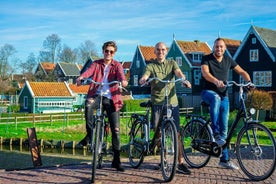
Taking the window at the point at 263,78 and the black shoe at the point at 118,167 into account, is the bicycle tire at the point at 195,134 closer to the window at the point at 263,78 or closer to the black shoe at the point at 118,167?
the black shoe at the point at 118,167

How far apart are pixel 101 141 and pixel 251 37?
105 feet

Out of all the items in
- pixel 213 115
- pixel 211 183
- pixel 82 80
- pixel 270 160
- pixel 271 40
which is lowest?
pixel 211 183

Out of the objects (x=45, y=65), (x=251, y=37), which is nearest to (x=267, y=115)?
(x=251, y=37)

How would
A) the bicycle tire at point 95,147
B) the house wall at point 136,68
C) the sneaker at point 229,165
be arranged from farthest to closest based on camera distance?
the house wall at point 136,68
the sneaker at point 229,165
the bicycle tire at point 95,147

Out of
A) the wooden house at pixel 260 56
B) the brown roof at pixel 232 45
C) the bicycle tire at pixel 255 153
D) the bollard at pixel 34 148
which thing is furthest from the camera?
the brown roof at pixel 232 45

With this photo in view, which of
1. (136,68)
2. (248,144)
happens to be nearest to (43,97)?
(136,68)

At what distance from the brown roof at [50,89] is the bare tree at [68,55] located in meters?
35.4

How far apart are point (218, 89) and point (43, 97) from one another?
32.9 meters

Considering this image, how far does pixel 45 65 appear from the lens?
73.6 meters

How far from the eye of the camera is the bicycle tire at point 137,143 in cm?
652

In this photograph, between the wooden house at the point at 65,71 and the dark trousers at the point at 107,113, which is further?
the wooden house at the point at 65,71

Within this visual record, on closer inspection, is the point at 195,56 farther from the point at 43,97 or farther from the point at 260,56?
the point at 43,97

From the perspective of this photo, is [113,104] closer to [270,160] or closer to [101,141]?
[101,141]

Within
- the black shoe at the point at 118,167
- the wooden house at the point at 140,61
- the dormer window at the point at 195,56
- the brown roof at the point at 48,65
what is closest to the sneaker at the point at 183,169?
the black shoe at the point at 118,167
